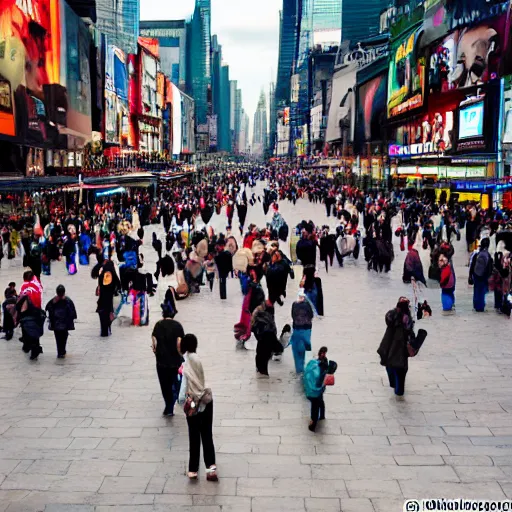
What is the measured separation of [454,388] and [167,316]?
3.77 metres

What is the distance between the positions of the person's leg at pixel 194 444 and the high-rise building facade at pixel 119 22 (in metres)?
83.0

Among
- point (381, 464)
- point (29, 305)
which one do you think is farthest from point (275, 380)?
point (29, 305)

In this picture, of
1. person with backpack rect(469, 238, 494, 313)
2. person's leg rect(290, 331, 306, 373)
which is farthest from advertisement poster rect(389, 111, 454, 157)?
person's leg rect(290, 331, 306, 373)

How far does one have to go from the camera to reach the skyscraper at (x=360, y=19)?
156125mm

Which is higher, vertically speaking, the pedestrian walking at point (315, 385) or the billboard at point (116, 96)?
the billboard at point (116, 96)

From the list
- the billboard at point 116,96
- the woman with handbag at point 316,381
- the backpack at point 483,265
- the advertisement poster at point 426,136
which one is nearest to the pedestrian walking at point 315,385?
the woman with handbag at point 316,381

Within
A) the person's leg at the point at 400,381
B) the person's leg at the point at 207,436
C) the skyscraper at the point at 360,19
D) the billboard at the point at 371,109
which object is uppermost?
the skyscraper at the point at 360,19

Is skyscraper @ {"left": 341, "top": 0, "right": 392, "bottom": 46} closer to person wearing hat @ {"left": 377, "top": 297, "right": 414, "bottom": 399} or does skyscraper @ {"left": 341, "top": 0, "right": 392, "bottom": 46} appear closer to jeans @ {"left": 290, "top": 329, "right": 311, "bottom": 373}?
jeans @ {"left": 290, "top": 329, "right": 311, "bottom": 373}

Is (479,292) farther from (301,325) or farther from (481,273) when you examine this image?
(301,325)

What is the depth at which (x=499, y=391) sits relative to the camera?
942 centimetres

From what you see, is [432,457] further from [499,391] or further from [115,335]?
[115,335]

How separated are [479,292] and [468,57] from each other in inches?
1610

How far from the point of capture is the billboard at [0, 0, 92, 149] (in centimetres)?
4528

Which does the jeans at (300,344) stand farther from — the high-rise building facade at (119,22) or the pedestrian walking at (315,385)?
the high-rise building facade at (119,22)
